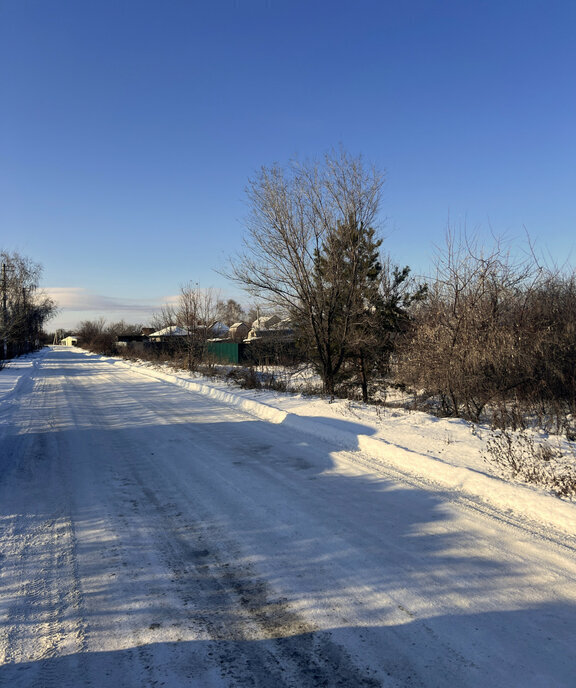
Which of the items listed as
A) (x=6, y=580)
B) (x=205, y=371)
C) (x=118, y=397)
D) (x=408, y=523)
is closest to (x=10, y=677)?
(x=6, y=580)

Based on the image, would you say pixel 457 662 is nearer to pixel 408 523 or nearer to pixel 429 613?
A: pixel 429 613

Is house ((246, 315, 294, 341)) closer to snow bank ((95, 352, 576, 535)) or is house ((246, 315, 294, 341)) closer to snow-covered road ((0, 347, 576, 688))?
snow bank ((95, 352, 576, 535))

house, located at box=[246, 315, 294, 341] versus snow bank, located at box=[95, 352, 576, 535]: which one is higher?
house, located at box=[246, 315, 294, 341]

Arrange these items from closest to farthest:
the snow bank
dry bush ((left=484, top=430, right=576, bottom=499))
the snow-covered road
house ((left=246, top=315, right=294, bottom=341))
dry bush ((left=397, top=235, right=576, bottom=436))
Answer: the snow-covered road → the snow bank → dry bush ((left=484, top=430, right=576, bottom=499)) → dry bush ((left=397, top=235, right=576, bottom=436)) → house ((left=246, top=315, right=294, bottom=341))

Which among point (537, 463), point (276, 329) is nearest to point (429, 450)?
point (537, 463)

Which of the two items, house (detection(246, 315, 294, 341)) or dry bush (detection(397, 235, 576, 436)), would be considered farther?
house (detection(246, 315, 294, 341))

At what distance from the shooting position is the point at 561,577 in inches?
149

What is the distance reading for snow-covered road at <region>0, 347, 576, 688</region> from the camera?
2.80 metres

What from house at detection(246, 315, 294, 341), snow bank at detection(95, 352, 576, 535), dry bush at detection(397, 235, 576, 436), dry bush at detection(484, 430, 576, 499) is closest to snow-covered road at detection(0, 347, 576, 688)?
snow bank at detection(95, 352, 576, 535)

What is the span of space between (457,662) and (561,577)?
153cm

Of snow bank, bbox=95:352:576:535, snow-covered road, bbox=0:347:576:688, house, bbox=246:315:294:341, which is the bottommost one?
snow-covered road, bbox=0:347:576:688

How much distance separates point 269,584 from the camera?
3.72 metres

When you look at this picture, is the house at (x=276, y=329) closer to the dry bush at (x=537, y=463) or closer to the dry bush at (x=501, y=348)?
the dry bush at (x=501, y=348)

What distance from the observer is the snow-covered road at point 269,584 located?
2.80 meters
